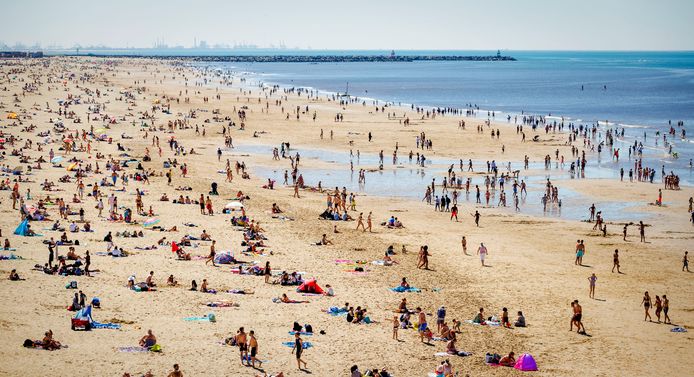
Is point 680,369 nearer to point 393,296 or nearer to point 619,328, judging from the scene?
point 619,328

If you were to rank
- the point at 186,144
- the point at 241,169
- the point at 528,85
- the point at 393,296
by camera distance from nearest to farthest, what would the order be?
the point at 393,296 < the point at 241,169 < the point at 186,144 < the point at 528,85

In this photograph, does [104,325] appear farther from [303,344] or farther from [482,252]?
[482,252]

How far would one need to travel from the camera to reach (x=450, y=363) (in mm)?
19047

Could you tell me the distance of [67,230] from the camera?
102 ft

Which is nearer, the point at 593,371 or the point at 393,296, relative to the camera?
the point at 593,371

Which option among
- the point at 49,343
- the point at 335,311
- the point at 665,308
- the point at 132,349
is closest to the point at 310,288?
the point at 335,311

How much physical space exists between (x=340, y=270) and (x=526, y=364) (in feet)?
33.0

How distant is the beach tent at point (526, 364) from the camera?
18.6 m

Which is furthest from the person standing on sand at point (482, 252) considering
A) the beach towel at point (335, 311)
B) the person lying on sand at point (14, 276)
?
the person lying on sand at point (14, 276)

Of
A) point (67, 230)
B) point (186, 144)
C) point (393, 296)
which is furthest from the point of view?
point (186, 144)

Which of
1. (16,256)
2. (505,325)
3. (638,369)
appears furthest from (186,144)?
(638,369)

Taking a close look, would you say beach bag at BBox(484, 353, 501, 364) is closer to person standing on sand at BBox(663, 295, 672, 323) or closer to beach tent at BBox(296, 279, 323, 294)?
person standing on sand at BBox(663, 295, 672, 323)

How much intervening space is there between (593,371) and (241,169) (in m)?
34.7

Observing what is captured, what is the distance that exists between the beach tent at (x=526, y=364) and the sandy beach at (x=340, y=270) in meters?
0.24
